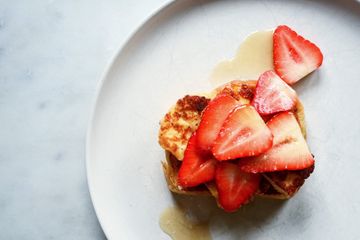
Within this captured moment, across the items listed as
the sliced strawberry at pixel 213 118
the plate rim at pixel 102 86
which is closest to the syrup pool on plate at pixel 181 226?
the plate rim at pixel 102 86

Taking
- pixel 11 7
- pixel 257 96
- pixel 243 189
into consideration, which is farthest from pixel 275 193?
pixel 11 7

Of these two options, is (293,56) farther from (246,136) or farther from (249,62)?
(246,136)

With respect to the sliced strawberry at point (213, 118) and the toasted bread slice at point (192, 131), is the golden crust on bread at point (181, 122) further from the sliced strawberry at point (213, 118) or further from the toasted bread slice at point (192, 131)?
the sliced strawberry at point (213, 118)

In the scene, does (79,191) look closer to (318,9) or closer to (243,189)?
(243,189)

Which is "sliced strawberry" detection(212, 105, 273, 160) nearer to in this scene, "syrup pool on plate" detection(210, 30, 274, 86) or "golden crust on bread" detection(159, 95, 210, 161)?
"golden crust on bread" detection(159, 95, 210, 161)

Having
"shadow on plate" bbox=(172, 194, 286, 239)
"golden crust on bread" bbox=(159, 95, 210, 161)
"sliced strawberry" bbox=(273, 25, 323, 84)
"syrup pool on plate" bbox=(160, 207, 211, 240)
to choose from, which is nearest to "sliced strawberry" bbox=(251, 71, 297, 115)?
"sliced strawberry" bbox=(273, 25, 323, 84)

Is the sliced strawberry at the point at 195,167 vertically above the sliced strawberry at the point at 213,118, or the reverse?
the sliced strawberry at the point at 213,118
